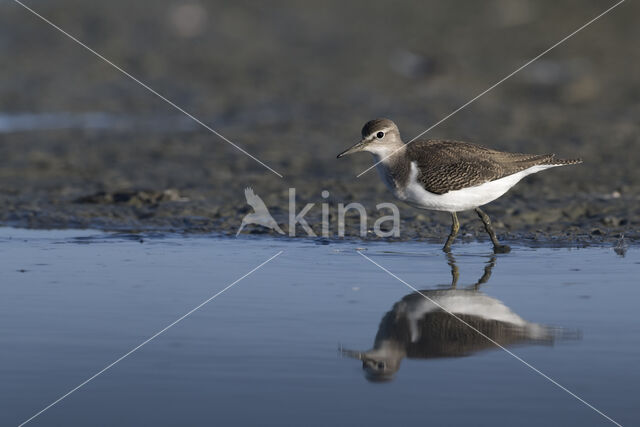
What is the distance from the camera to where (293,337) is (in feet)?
19.2

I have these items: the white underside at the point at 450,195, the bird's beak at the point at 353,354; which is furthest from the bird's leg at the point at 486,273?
the bird's beak at the point at 353,354

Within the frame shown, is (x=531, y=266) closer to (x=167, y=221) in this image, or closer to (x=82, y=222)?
(x=167, y=221)

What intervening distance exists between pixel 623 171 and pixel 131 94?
10553 millimetres

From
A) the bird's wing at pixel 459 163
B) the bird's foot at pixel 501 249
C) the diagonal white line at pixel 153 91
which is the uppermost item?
the diagonal white line at pixel 153 91

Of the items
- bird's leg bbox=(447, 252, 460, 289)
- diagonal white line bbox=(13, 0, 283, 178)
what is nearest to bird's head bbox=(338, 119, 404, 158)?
bird's leg bbox=(447, 252, 460, 289)

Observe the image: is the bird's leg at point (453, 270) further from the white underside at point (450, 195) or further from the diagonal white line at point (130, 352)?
the diagonal white line at point (130, 352)

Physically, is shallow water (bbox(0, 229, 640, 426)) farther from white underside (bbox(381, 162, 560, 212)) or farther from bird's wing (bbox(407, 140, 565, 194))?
bird's wing (bbox(407, 140, 565, 194))

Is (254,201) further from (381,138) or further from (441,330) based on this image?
(441,330)

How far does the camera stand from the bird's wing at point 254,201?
445 inches

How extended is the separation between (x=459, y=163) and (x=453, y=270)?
57.7 inches

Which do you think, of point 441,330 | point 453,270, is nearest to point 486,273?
point 453,270

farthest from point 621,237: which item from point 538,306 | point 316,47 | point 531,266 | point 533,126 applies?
point 316,47

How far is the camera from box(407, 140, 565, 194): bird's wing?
9008 mm

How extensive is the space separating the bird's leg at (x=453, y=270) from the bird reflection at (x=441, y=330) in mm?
355
